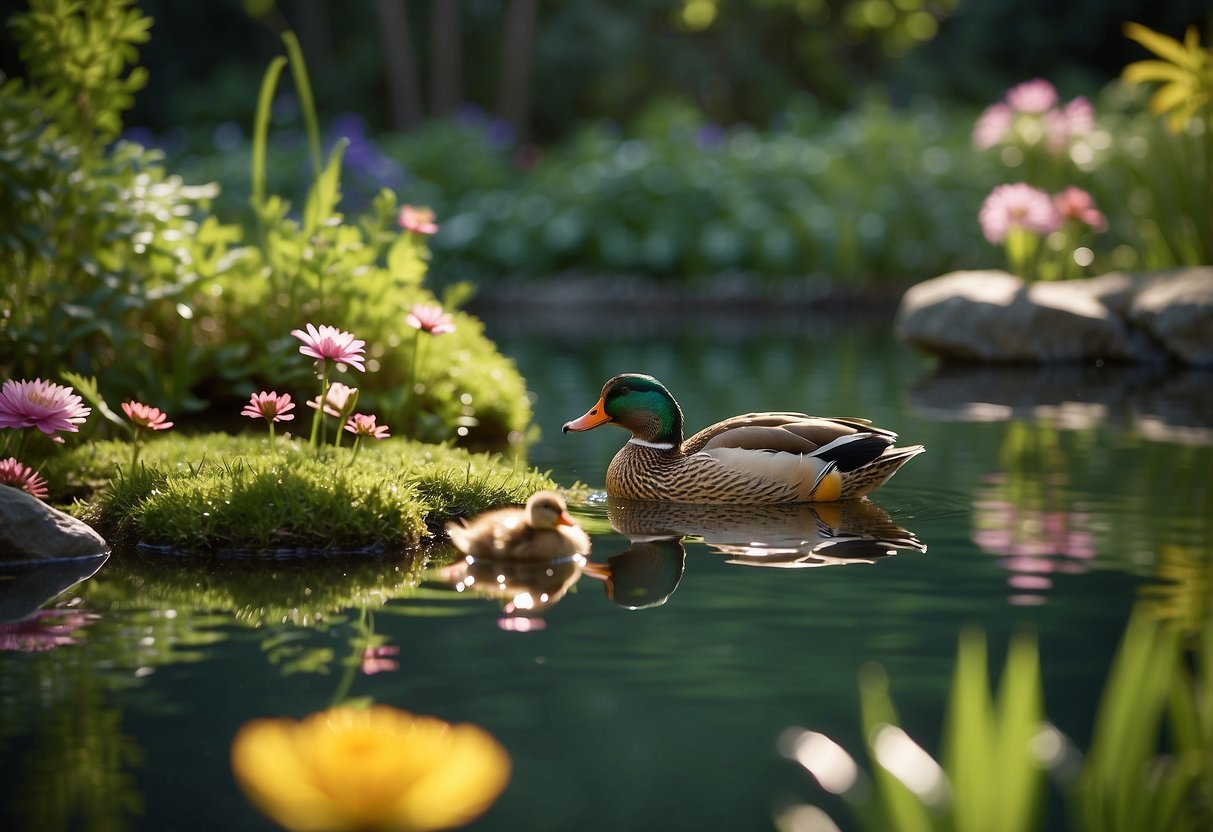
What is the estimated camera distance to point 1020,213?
547 inches

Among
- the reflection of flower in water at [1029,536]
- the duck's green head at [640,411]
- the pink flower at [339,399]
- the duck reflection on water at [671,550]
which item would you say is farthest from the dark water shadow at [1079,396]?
the pink flower at [339,399]

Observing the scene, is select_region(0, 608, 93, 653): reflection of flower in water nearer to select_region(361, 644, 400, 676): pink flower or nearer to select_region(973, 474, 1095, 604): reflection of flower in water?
select_region(361, 644, 400, 676): pink flower

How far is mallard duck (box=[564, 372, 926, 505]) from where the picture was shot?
23.6 ft

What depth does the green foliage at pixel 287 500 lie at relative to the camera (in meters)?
6.17

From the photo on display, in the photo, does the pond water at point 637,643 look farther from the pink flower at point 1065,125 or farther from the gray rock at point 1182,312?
the pink flower at point 1065,125

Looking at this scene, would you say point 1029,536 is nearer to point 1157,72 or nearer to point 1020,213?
point 1157,72

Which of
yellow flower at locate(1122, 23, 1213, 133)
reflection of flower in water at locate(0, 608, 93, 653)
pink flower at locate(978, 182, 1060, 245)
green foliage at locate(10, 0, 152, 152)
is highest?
yellow flower at locate(1122, 23, 1213, 133)

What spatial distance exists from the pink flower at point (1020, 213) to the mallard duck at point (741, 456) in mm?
7007

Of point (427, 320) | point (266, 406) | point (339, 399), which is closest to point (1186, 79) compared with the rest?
point (427, 320)

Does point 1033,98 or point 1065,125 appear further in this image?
point 1065,125

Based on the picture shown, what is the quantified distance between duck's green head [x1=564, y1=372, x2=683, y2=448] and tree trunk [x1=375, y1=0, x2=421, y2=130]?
62.7 feet

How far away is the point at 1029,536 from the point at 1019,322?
792 centimetres

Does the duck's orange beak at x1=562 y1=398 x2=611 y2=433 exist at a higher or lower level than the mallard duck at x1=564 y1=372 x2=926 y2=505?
higher

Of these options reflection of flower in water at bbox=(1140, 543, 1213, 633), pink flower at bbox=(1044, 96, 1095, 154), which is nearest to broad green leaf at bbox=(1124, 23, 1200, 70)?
pink flower at bbox=(1044, 96, 1095, 154)
